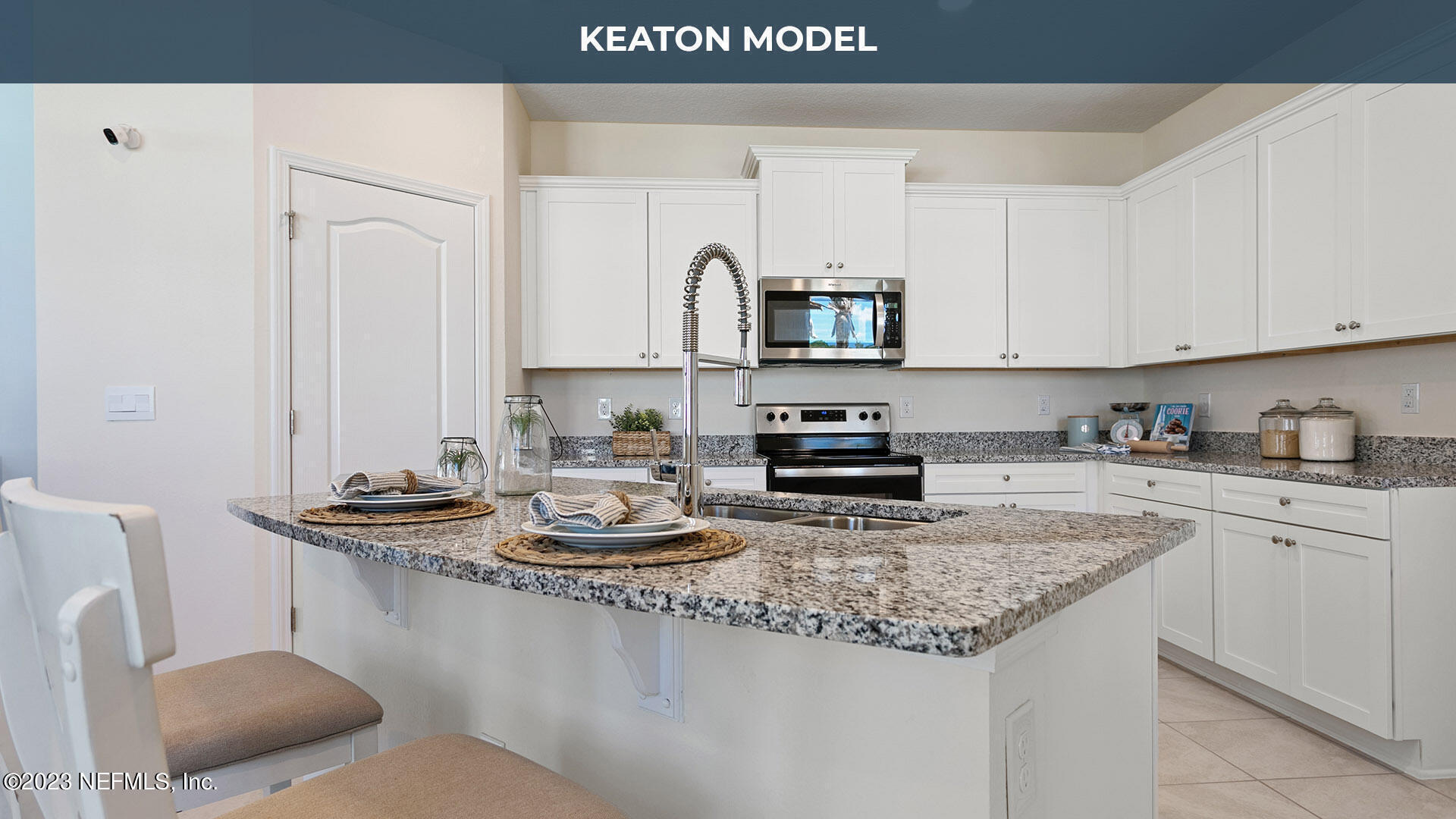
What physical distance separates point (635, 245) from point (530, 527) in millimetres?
2881

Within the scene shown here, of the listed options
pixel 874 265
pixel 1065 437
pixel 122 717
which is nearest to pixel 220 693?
pixel 122 717

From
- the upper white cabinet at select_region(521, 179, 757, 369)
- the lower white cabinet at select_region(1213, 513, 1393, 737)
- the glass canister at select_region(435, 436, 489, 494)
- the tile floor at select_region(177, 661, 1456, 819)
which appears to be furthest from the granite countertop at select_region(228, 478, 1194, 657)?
the upper white cabinet at select_region(521, 179, 757, 369)

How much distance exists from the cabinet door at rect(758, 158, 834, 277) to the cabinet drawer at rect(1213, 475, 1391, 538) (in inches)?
75.3

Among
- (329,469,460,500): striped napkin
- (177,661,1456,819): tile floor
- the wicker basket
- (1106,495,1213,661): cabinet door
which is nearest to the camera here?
(329,469,460,500): striped napkin

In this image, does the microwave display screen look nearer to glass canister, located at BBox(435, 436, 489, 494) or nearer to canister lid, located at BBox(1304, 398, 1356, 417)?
canister lid, located at BBox(1304, 398, 1356, 417)

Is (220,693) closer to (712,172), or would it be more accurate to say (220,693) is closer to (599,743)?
(599,743)

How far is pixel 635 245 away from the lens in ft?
12.3

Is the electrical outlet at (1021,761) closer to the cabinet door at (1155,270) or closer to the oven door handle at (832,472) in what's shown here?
the oven door handle at (832,472)

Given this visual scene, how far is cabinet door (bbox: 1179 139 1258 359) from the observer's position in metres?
3.01

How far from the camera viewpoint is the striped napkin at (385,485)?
4.65 ft

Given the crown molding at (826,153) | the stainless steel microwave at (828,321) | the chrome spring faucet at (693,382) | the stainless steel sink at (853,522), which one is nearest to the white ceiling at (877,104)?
the crown molding at (826,153)

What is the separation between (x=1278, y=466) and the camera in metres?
2.72

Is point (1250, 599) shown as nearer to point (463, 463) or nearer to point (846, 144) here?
point (463, 463)

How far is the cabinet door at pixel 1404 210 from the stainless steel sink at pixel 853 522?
6.61 ft
